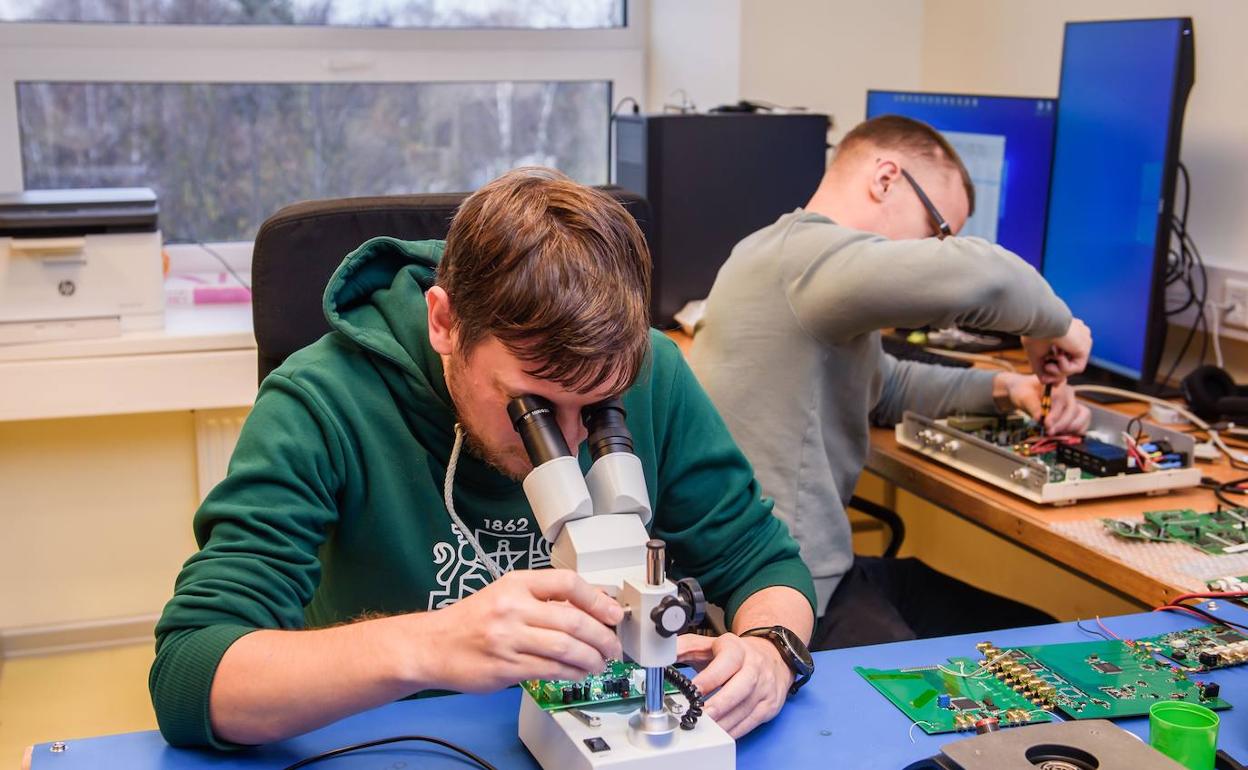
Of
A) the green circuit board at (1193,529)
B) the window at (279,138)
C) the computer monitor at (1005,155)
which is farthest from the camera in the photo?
the window at (279,138)

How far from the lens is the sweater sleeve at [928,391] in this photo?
2.14 m

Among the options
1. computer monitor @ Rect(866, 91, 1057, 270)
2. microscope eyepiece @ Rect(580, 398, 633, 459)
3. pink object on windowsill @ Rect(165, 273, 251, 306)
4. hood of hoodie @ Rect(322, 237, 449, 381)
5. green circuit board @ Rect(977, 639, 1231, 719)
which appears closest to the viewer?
microscope eyepiece @ Rect(580, 398, 633, 459)

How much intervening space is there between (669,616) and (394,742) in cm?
31

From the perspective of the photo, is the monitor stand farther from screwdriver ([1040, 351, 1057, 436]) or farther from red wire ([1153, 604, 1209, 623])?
red wire ([1153, 604, 1209, 623])

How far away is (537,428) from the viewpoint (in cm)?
105

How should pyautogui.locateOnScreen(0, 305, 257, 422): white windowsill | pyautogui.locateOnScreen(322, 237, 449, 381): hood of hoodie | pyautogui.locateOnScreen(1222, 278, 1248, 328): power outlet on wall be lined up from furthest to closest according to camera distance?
1. pyautogui.locateOnScreen(0, 305, 257, 422): white windowsill
2. pyautogui.locateOnScreen(1222, 278, 1248, 328): power outlet on wall
3. pyautogui.locateOnScreen(322, 237, 449, 381): hood of hoodie

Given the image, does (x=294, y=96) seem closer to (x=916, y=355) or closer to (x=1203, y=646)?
(x=916, y=355)

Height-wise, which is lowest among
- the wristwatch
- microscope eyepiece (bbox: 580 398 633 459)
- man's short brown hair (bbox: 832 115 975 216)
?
the wristwatch

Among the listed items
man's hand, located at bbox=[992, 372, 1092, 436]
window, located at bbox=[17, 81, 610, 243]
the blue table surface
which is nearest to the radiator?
window, located at bbox=[17, 81, 610, 243]

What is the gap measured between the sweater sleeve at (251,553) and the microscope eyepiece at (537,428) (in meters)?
0.24

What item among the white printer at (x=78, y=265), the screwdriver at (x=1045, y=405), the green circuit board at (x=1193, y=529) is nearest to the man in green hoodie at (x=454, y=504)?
the green circuit board at (x=1193, y=529)

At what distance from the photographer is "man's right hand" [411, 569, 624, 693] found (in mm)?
973

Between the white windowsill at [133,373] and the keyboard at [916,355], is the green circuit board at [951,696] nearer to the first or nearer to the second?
the keyboard at [916,355]

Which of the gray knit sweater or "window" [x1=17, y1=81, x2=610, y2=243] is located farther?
"window" [x1=17, y1=81, x2=610, y2=243]
